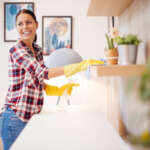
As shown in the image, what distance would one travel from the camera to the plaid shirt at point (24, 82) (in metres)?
1.24

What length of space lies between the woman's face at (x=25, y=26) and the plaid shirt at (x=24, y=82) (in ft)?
0.54

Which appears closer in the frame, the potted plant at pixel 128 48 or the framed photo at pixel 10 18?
the potted plant at pixel 128 48

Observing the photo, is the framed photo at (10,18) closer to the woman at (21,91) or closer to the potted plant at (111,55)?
the woman at (21,91)

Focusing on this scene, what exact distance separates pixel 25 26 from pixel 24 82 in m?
0.43

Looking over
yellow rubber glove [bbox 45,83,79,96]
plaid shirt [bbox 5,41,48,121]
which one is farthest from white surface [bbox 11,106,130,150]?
yellow rubber glove [bbox 45,83,79,96]

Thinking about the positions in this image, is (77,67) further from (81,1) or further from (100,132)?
(81,1)

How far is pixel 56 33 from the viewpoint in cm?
290

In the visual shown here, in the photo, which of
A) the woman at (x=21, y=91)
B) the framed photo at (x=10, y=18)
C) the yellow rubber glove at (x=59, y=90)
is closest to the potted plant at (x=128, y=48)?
the woman at (x=21, y=91)

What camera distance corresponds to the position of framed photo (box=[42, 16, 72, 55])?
9.42ft

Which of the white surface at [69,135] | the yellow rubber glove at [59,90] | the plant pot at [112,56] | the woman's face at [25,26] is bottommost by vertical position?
the white surface at [69,135]

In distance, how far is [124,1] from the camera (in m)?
0.99

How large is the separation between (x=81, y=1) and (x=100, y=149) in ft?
8.29

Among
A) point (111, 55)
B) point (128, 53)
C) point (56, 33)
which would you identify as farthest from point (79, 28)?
point (128, 53)

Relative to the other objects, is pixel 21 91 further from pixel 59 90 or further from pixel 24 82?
pixel 59 90
